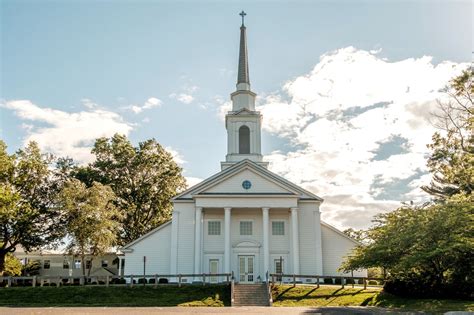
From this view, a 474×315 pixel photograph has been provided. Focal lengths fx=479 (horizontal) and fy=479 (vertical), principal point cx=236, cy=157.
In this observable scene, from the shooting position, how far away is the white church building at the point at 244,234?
3891 centimetres

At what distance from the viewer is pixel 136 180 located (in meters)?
53.6

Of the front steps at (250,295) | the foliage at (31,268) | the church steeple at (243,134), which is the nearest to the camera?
the front steps at (250,295)

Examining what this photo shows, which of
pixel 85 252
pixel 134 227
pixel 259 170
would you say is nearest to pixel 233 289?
pixel 259 170

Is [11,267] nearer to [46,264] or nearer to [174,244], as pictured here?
[46,264]

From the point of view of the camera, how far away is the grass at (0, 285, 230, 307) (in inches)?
1107

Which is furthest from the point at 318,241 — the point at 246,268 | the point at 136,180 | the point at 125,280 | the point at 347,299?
the point at 136,180

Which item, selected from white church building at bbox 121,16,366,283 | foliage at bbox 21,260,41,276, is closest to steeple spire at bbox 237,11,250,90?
white church building at bbox 121,16,366,283

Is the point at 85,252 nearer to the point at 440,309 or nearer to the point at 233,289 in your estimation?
the point at 233,289

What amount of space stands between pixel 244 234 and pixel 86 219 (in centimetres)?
1332

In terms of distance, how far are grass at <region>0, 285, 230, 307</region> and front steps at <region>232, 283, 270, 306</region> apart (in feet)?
2.11

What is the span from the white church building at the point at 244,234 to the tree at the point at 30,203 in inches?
403

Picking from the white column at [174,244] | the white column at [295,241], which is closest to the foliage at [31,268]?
the white column at [174,244]

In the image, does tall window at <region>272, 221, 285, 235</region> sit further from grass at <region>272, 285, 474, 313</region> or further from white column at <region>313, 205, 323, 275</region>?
grass at <region>272, 285, 474, 313</region>

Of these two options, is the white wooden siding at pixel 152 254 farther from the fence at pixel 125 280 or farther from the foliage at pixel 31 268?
the foliage at pixel 31 268
